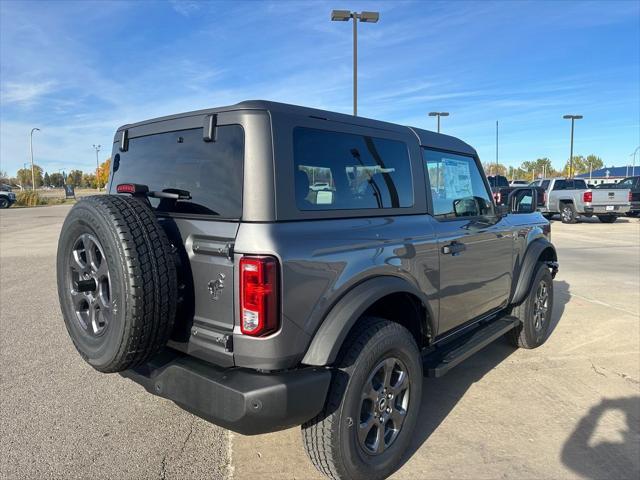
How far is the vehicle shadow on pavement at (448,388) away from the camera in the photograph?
10.4 ft

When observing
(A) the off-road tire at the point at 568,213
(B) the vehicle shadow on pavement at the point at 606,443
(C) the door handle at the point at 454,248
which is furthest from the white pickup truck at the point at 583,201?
(C) the door handle at the point at 454,248

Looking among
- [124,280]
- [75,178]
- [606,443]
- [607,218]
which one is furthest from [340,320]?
[75,178]

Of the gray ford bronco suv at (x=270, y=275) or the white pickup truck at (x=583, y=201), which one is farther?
the white pickup truck at (x=583, y=201)

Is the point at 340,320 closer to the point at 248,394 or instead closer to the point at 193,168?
the point at 248,394

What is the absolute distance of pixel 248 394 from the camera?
2.06m

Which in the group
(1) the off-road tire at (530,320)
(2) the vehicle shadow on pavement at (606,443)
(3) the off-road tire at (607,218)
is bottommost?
(2) the vehicle shadow on pavement at (606,443)

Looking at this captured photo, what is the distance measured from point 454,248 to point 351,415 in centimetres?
145

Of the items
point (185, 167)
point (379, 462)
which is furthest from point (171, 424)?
point (185, 167)

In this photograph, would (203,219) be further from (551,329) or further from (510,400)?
(551,329)

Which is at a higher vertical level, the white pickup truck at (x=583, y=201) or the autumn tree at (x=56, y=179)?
the autumn tree at (x=56, y=179)

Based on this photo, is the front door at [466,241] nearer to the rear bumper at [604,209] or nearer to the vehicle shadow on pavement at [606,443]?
the vehicle shadow on pavement at [606,443]

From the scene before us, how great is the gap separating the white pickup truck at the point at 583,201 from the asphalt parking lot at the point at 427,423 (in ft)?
49.0

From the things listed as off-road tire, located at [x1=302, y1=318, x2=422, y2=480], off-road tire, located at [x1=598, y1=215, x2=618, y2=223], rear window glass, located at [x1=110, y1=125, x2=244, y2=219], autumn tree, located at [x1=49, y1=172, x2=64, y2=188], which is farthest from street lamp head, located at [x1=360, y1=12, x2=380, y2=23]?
autumn tree, located at [x1=49, y1=172, x2=64, y2=188]

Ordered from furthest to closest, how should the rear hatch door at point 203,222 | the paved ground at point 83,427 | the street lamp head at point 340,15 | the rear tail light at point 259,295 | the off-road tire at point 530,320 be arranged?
the street lamp head at point 340,15
the off-road tire at point 530,320
the paved ground at point 83,427
the rear hatch door at point 203,222
the rear tail light at point 259,295
